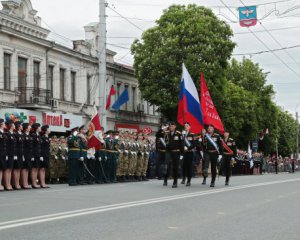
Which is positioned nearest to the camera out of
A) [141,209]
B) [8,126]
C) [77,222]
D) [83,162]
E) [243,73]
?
[77,222]

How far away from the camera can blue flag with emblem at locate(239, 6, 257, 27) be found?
3122 centimetres

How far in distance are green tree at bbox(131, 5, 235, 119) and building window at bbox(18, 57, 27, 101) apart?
37.3ft

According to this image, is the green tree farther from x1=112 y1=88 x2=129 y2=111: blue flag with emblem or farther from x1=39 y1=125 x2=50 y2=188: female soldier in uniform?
x1=39 y1=125 x2=50 y2=188: female soldier in uniform

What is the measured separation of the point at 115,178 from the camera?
77.4ft

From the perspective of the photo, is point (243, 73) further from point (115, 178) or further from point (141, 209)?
point (141, 209)

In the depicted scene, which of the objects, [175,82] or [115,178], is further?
[175,82]

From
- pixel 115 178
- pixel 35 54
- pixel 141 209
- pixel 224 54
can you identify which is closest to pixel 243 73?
pixel 224 54

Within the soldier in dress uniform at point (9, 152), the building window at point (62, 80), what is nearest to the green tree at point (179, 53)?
the building window at point (62, 80)

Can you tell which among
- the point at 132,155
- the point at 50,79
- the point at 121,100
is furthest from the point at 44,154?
the point at 121,100

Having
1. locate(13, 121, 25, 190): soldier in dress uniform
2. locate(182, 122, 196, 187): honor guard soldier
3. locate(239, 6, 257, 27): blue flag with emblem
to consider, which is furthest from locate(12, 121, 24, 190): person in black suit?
locate(239, 6, 257, 27): blue flag with emblem

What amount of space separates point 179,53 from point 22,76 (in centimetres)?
1286

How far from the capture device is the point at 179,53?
4831cm

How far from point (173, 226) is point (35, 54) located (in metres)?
32.1

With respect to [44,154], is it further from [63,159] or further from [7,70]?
[7,70]
